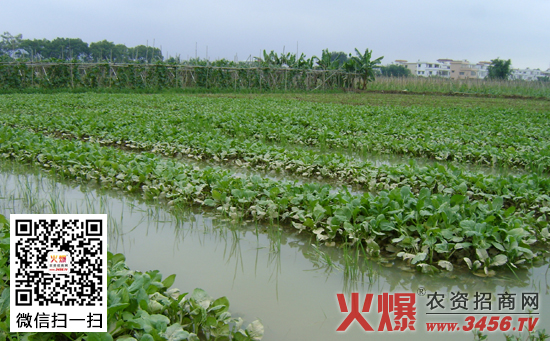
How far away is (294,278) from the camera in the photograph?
116 inches

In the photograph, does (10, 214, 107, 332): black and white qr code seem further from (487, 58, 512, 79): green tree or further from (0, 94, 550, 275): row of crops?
(487, 58, 512, 79): green tree

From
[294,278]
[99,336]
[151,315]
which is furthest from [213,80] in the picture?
[99,336]

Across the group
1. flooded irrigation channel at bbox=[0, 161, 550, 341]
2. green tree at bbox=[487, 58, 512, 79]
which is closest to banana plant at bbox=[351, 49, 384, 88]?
green tree at bbox=[487, 58, 512, 79]

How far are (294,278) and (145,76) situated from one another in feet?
74.3

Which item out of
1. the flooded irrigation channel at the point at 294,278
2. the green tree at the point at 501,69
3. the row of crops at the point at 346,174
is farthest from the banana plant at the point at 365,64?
the flooded irrigation channel at the point at 294,278

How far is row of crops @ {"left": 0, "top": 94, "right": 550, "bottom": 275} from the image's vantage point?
10.6ft

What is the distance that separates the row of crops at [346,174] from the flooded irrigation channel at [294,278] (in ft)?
0.48

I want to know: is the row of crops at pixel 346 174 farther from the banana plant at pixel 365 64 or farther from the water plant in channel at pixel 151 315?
the banana plant at pixel 365 64

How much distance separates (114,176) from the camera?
5.12 meters

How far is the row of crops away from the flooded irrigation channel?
15 cm

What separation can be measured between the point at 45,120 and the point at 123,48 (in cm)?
5003

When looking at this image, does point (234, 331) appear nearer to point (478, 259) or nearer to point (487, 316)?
point (487, 316)

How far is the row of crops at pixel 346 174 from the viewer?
323 cm

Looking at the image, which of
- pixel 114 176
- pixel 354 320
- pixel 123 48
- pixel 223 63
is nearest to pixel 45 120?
pixel 114 176
